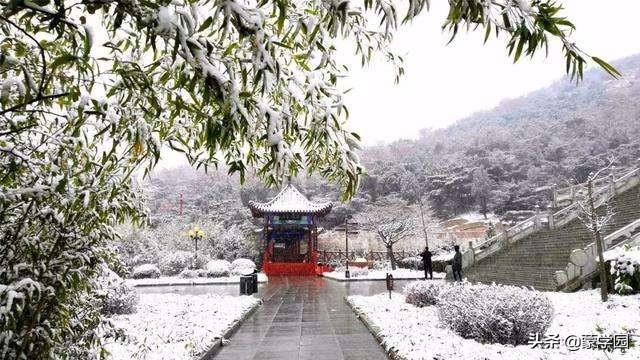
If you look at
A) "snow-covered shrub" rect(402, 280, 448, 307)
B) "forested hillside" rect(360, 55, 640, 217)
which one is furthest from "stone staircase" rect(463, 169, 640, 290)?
"forested hillside" rect(360, 55, 640, 217)

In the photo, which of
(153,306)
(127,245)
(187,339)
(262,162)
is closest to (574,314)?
(187,339)

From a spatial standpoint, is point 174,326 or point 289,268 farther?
point 289,268

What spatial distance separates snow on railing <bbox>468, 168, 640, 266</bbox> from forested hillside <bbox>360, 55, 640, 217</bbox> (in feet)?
76.1

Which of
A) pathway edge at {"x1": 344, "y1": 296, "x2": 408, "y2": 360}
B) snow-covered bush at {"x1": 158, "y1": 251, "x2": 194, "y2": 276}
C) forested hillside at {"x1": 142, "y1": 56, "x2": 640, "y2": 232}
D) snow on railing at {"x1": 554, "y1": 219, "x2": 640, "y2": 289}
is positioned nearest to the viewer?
pathway edge at {"x1": 344, "y1": 296, "x2": 408, "y2": 360}

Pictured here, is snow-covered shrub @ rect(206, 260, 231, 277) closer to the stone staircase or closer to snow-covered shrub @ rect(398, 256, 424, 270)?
snow-covered shrub @ rect(398, 256, 424, 270)

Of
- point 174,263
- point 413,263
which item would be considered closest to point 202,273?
point 174,263

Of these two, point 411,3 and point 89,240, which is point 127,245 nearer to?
point 89,240

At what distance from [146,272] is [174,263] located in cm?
189

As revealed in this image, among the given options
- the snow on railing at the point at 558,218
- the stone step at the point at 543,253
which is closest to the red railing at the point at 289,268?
the snow on railing at the point at 558,218

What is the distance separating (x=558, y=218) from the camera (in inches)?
664

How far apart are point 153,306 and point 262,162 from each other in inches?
379

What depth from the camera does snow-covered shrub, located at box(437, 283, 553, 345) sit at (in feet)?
19.4

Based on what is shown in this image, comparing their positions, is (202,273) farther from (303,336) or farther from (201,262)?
(303,336)

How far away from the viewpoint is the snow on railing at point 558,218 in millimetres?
16328
